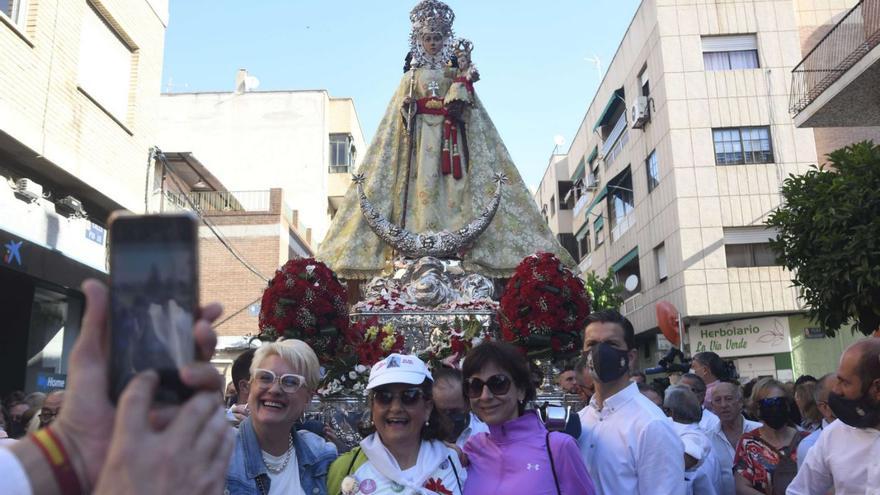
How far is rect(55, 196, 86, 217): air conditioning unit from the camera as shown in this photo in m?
12.0

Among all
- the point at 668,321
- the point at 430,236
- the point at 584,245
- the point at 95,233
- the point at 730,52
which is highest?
the point at 730,52

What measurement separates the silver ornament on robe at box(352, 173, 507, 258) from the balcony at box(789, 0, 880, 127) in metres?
9.26

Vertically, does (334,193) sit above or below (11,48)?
above

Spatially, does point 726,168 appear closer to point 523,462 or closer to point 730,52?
point 730,52

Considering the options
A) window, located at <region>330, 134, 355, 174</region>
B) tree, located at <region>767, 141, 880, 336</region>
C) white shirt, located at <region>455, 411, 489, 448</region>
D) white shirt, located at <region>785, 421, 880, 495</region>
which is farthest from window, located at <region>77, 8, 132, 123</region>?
window, located at <region>330, 134, 355, 174</region>

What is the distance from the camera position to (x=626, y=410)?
11.1ft

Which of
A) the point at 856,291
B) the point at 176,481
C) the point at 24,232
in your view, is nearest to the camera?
the point at 176,481

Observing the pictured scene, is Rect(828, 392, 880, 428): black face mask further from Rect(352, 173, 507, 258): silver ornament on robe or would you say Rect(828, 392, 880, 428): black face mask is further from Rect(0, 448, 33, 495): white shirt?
Rect(352, 173, 507, 258): silver ornament on robe

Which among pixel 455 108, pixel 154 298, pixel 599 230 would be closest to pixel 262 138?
pixel 599 230

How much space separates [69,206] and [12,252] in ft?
6.86

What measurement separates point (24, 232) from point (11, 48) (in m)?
2.69

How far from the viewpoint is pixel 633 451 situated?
324cm

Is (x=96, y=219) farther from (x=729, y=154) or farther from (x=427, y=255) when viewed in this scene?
(x=729, y=154)

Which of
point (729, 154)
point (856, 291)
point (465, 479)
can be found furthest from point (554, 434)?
point (729, 154)
